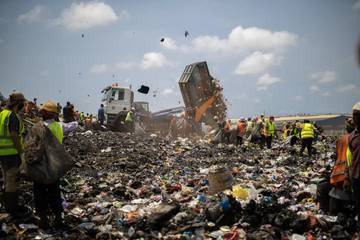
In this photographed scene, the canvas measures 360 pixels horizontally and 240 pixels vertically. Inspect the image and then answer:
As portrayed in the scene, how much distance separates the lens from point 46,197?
153 inches

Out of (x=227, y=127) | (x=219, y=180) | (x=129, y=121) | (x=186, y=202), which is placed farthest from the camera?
(x=129, y=121)

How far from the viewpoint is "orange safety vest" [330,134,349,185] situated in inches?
155

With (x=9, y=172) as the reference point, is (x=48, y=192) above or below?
below

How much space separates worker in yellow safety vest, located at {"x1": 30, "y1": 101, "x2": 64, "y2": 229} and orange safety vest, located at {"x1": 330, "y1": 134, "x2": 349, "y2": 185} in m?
3.48

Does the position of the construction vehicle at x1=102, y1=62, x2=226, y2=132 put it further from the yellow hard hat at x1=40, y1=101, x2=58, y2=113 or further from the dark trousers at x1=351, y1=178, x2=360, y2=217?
the dark trousers at x1=351, y1=178, x2=360, y2=217

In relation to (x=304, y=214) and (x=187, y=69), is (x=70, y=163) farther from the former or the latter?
(x=187, y=69)

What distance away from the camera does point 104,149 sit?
1123 cm

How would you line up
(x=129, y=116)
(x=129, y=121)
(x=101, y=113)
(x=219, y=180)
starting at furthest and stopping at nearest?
(x=101, y=113), (x=129, y=121), (x=129, y=116), (x=219, y=180)

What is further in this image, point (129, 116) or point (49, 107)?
point (129, 116)

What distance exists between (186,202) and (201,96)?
1255cm

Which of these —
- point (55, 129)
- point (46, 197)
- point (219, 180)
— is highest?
point (55, 129)

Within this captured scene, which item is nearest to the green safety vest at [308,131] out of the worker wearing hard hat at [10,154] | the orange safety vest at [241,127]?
the orange safety vest at [241,127]

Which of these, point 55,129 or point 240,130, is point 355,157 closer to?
point 55,129

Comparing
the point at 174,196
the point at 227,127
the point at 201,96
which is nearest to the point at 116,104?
the point at 201,96
